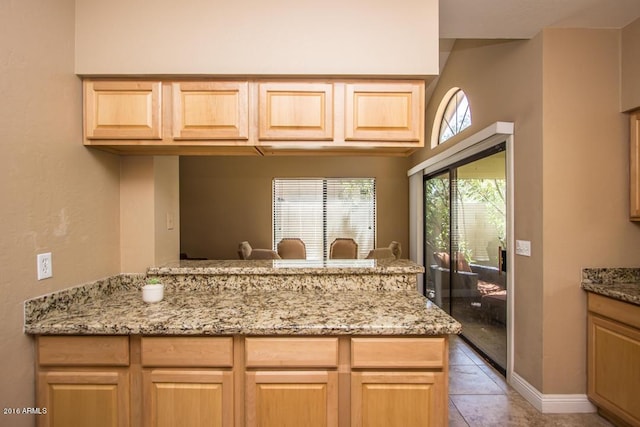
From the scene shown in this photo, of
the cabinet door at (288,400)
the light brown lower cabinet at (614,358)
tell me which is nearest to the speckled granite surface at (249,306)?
the cabinet door at (288,400)

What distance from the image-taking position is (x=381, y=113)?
1.71 meters

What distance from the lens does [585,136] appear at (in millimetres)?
2160

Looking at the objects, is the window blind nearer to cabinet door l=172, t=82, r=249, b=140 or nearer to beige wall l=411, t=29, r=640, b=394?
beige wall l=411, t=29, r=640, b=394

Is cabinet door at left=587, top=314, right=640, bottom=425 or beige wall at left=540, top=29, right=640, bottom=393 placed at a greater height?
beige wall at left=540, top=29, right=640, bottom=393

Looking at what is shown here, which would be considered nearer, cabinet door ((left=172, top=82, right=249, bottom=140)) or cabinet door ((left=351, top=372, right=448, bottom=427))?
cabinet door ((left=351, top=372, right=448, bottom=427))

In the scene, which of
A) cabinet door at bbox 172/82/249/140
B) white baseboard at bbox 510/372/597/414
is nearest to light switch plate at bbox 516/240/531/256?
white baseboard at bbox 510/372/597/414

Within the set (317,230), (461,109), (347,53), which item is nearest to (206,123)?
(347,53)

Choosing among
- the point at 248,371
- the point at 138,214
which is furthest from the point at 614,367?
the point at 138,214

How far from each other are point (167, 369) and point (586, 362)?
2.53 metres

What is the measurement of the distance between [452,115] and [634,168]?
214 centimetres

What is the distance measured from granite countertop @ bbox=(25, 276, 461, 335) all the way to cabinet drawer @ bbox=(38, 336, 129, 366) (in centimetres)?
5

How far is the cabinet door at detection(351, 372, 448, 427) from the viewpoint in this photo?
1.38 metres

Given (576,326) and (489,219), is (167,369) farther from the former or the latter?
(489,219)

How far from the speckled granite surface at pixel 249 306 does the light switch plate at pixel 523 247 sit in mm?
973
